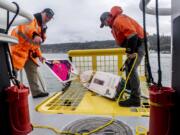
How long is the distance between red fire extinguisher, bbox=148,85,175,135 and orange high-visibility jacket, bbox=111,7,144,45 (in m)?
1.55

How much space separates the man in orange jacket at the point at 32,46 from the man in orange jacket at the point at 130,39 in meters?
1.06

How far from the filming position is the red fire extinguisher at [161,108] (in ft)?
4.37

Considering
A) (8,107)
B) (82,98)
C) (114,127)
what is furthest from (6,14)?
(82,98)

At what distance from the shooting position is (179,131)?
130cm

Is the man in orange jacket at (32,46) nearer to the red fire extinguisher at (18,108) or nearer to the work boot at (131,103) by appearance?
the work boot at (131,103)

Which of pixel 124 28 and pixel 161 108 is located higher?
pixel 124 28

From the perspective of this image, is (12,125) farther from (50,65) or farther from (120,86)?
(50,65)

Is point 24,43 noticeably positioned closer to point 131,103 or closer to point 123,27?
point 123,27

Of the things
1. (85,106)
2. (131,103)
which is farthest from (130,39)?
(85,106)

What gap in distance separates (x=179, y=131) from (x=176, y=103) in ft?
0.50

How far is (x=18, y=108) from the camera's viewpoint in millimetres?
1674

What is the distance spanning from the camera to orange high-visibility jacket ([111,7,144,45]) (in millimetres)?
2878

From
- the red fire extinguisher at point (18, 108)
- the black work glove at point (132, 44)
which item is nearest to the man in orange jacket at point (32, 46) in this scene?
the black work glove at point (132, 44)

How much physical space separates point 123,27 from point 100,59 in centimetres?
135
